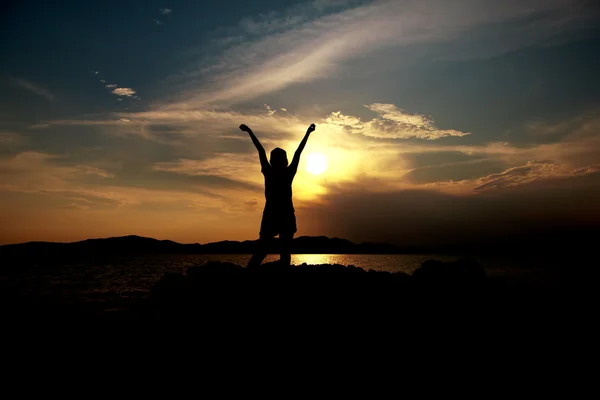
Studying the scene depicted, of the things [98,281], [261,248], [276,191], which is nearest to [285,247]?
[261,248]

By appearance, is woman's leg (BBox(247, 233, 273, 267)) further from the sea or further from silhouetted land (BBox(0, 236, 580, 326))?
the sea

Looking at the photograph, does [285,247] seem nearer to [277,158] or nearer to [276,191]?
[276,191]

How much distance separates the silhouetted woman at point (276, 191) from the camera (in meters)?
9.08

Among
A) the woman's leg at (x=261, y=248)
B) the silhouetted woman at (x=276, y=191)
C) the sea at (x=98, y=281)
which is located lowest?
the sea at (x=98, y=281)

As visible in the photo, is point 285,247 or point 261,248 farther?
point 285,247

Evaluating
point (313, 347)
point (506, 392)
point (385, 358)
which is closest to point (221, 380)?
point (313, 347)

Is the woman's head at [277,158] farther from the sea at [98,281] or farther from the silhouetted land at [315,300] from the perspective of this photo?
the sea at [98,281]

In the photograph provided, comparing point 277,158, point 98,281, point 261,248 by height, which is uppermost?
point 277,158

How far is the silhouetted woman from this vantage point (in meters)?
9.08

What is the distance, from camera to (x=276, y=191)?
9.09m

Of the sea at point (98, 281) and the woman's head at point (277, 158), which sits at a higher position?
the woman's head at point (277, 158)

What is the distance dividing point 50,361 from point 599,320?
12586mm

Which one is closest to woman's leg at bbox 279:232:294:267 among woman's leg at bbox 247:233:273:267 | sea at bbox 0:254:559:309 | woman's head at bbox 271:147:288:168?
woman's leg at bbox 247:233:273:267

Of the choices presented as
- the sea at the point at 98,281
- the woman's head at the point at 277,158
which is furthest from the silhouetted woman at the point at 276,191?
the sea at the point at 98,281
